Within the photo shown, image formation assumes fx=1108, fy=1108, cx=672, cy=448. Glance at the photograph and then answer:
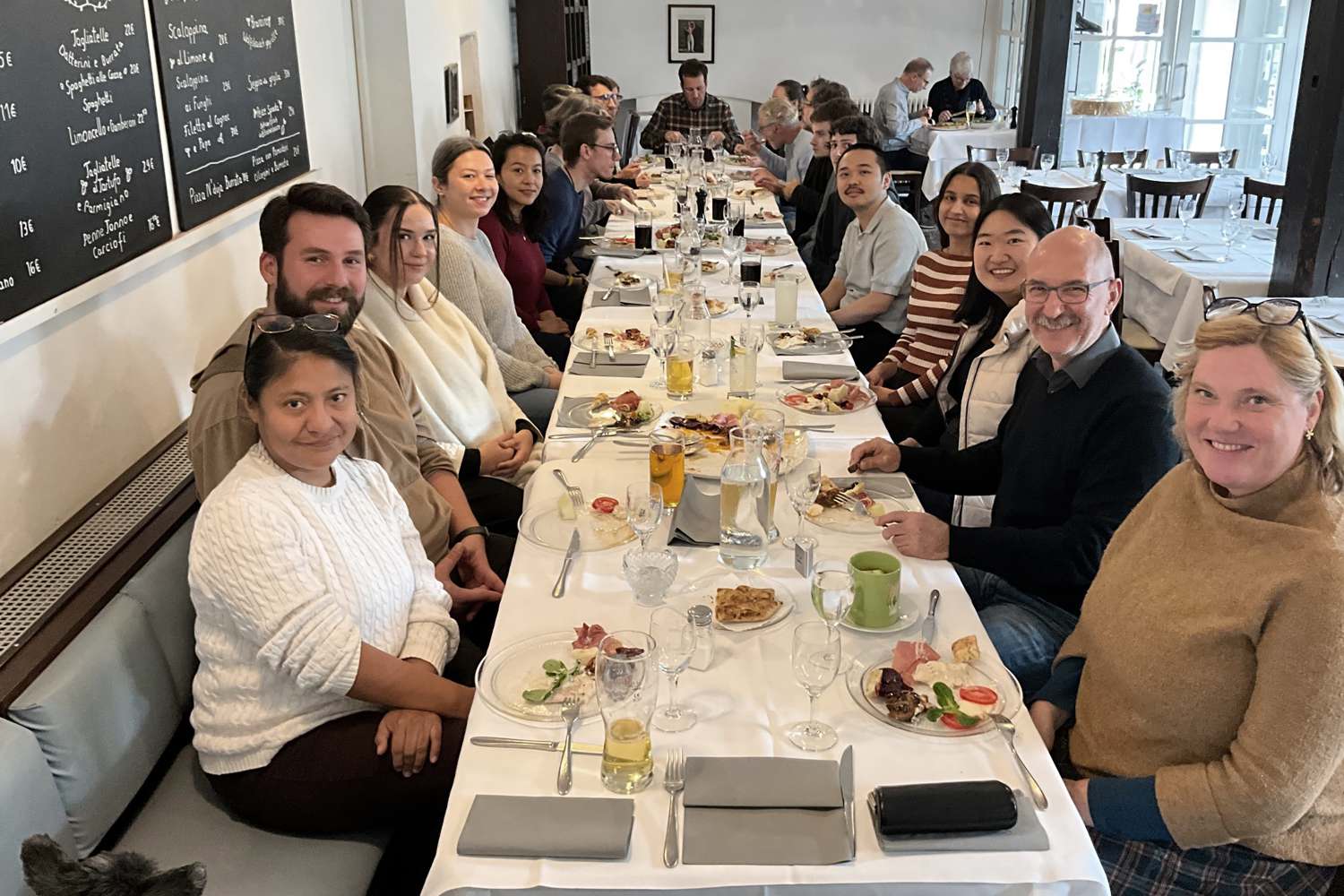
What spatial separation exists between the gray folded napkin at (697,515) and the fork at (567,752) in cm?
55

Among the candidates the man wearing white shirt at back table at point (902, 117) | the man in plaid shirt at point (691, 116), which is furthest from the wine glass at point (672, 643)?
the man wearing white shirt at back table at point (902, 117)

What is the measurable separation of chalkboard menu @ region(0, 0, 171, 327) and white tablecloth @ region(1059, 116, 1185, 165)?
22.7 ft

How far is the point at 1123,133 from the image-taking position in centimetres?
809

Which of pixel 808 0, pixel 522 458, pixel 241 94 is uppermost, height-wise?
pixel 808 0

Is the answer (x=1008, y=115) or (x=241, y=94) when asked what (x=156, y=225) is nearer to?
(x=241, y=94)

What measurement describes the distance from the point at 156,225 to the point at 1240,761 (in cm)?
248

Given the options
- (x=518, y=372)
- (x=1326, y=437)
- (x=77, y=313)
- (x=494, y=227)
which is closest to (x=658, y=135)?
(x=494, y=227)

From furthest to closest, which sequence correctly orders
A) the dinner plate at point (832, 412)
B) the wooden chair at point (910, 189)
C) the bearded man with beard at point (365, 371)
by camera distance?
the wooden chair at point (910, 189) < the dinner plate at point (832, 412) < the bearded man with beard at point (365, 371)

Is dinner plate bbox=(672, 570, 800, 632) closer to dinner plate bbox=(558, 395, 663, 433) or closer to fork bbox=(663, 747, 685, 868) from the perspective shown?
fork bbox=(663, 747, 685, 868)

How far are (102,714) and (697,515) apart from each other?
101cm

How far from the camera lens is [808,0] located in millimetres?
10875

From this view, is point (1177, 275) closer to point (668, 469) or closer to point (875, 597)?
point (668, 469)

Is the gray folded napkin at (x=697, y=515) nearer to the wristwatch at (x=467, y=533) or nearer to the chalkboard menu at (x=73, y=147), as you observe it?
the wristwatch at (x=467, y=533)

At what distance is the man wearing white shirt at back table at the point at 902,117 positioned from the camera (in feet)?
31.0
